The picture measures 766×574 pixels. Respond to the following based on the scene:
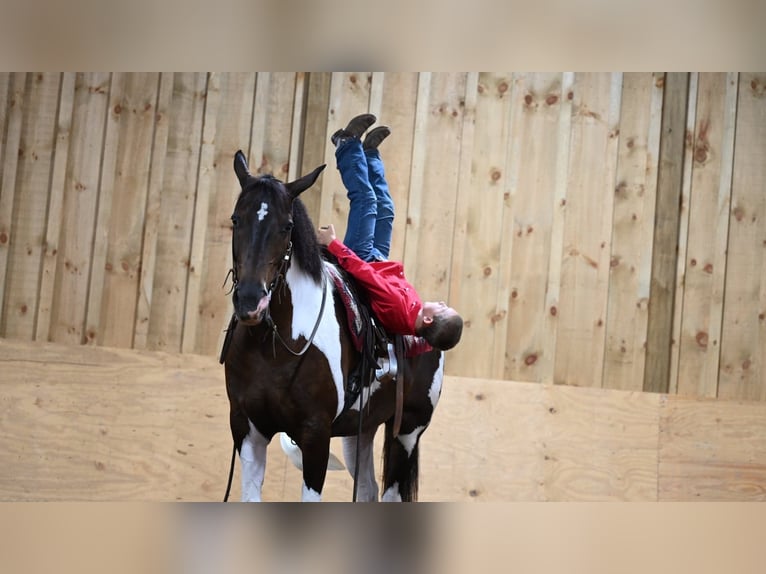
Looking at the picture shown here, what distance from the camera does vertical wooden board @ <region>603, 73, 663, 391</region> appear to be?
439 centimetres

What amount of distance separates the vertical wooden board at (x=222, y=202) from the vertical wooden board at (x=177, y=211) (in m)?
0.09

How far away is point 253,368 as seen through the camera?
8.51 ft

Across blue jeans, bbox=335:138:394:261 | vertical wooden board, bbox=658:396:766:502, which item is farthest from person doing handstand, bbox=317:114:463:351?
vertical wooden board, bbox=658:396:766:502

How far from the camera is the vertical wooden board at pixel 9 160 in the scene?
4203 millimetres

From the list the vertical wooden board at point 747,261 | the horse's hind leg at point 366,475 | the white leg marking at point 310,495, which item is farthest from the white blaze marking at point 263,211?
the vertical wooden board at point 747,261

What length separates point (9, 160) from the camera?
4254 millimetres

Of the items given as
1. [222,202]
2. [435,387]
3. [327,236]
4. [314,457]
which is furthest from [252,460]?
[222,202]

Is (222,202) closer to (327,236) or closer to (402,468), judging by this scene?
(327,236)

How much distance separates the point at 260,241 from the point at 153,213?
1947 mm

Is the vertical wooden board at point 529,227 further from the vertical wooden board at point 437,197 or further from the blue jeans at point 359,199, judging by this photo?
the blue jeans at point 359,199
